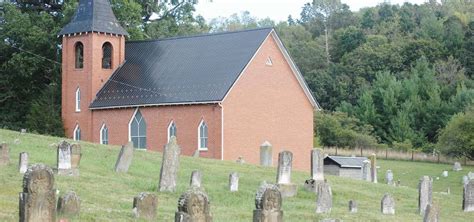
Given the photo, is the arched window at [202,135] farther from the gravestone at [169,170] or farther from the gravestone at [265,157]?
the gravestone at [169,170]

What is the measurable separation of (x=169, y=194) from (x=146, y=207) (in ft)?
23.2

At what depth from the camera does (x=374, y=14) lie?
137m

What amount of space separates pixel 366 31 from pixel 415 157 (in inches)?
2024

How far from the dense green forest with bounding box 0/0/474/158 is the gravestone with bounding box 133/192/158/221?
139 ft

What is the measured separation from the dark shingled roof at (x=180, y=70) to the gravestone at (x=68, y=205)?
3483 cm

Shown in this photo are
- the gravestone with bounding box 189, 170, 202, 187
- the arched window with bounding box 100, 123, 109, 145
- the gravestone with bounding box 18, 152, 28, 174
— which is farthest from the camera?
the arched window with bounding box 100, 123, 109, 145

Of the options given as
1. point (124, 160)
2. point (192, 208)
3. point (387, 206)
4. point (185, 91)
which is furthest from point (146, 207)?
point (185, 91)

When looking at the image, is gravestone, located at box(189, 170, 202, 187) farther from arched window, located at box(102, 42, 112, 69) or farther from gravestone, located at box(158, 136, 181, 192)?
arched window, located at box(102, 42, 112, 69)

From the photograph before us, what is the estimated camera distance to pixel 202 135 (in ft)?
175

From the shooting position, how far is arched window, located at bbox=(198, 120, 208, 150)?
53.2 metres

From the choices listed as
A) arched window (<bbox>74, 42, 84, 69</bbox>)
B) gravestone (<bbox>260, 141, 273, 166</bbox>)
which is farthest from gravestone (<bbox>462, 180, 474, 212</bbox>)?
arched window (<bbox>74, 42, 84, 69</bbox>)

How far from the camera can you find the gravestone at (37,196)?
12836 millimetres

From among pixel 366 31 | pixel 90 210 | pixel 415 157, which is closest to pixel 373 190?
pixel 90 210

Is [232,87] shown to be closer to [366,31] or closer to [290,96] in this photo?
[290,96]
